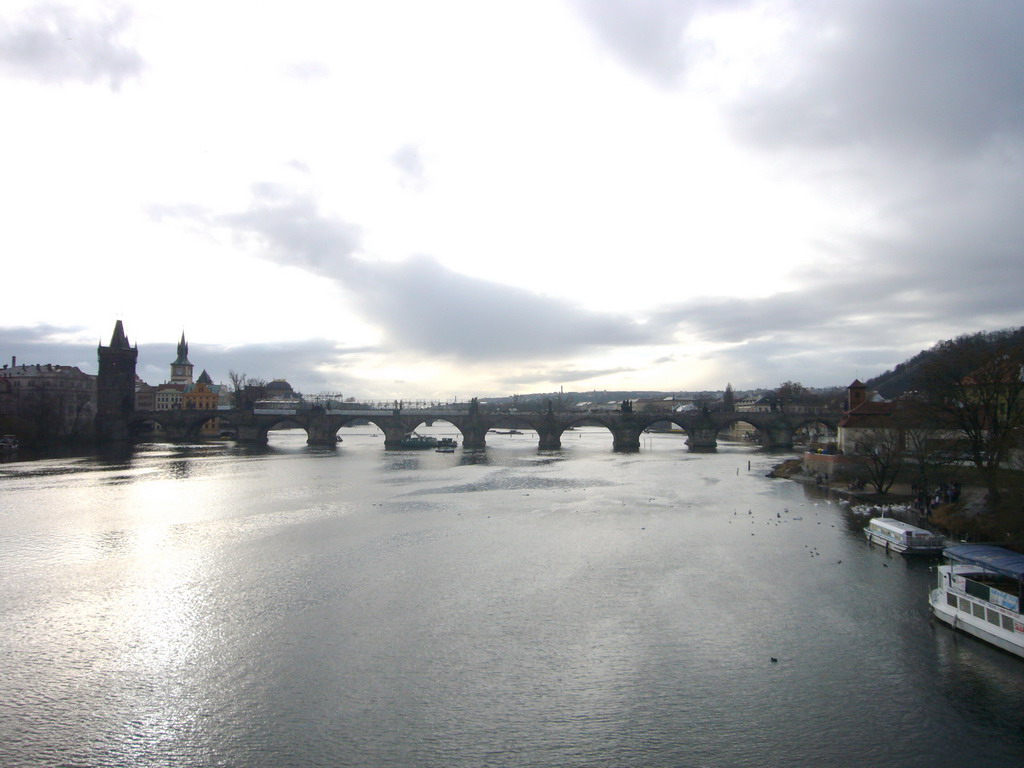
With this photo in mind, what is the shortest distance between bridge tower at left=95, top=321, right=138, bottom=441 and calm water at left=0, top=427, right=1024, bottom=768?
82.9 m

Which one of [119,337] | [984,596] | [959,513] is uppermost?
[119,337]

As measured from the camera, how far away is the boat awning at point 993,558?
1833 centimetres

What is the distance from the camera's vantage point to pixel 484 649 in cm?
1808

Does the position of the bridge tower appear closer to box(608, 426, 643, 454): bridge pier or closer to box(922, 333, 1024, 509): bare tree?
box(608, 426, 643, 454): bridge pier

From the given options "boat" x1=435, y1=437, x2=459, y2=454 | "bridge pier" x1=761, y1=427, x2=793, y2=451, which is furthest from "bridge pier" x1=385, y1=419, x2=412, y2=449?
"bridge pier" x1=761, y1=427, x2=793, y2=451

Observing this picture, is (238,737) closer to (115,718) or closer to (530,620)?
(115,718)

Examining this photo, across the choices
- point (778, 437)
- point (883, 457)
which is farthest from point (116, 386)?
point (883, 457)

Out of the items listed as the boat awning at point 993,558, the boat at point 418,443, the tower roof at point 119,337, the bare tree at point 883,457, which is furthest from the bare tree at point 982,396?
the tower roof at point 119,337

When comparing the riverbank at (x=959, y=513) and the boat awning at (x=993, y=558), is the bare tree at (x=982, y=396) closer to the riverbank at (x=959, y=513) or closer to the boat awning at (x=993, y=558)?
the riverbank at (x=959, y=513)

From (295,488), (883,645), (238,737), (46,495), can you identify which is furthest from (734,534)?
(46,495)

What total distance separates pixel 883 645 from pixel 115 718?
18485mm

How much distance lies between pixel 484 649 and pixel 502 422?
280ft

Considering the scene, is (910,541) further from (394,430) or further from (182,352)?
(182,352)

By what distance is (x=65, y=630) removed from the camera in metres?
19.7
